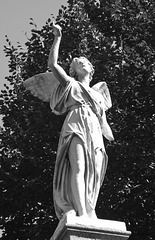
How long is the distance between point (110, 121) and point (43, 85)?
880 centimetres

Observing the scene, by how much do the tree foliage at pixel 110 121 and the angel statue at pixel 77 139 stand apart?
27.5 ft

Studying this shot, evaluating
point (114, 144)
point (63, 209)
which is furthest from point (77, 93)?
point (114, 144)

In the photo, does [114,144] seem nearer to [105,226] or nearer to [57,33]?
[57,33]

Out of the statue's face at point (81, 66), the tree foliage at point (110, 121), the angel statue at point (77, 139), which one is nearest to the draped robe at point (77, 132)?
the angel statue at point (77, 139)

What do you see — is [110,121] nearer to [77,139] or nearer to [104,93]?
[104,93]

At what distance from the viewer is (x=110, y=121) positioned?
17.9m

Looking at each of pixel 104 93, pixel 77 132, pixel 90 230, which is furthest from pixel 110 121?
pixel 90 230

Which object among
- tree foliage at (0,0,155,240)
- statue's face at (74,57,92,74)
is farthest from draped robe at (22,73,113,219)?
tree foliage at (0,0,155,240)

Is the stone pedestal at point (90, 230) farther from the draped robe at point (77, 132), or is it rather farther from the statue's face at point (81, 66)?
the statue's face at point (81, 66)

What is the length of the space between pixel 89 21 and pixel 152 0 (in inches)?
88.2

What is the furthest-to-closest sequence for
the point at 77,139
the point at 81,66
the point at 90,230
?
the point at 81,66 → the point at 77,139 → the point at 90,230

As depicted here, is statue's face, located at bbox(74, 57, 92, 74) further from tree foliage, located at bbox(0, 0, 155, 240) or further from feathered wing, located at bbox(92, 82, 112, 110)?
tree foliage, located at bbox(0, 0, 155, 240)

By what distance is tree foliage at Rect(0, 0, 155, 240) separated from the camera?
17.5 m

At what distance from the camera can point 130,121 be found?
60.0 ft
